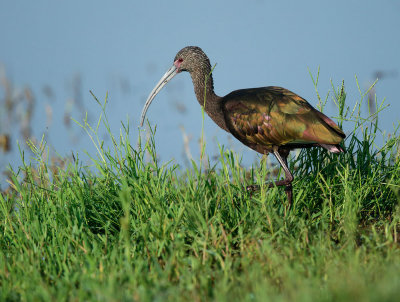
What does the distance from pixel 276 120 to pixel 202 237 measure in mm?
1740

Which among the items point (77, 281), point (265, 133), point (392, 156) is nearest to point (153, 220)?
point (77, 281)

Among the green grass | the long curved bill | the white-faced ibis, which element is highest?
the long curved bill

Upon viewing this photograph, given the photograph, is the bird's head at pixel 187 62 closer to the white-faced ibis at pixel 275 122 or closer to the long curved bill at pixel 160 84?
the long curved bill at pixel 160 84

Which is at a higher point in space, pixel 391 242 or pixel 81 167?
pixel 81 167

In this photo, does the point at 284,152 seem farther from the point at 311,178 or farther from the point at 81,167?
the point at 81,167

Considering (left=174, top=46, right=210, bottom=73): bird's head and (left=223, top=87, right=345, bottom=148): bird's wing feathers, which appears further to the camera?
(left=174, top=46, right=210, bottom=73): bird's head

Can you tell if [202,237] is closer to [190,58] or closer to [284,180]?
[284,180]

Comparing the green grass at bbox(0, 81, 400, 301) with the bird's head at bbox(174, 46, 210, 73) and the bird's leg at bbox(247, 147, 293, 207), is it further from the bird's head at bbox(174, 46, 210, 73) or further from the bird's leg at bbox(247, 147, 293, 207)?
the bird's head at bbox(174, 46, 210, 73)

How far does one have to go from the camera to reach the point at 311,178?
543 cm

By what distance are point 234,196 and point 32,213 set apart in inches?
77.4

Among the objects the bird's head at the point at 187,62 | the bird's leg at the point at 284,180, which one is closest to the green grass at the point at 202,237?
the bird's leg at the point at 284,180

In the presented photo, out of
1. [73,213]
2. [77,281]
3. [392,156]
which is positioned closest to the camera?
[77,281]

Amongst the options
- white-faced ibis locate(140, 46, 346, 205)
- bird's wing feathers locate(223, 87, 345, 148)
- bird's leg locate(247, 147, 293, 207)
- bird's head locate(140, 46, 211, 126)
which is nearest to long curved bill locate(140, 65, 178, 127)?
bird's head locate(140, 46, 211, 126)

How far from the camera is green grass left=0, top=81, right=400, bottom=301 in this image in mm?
3299
